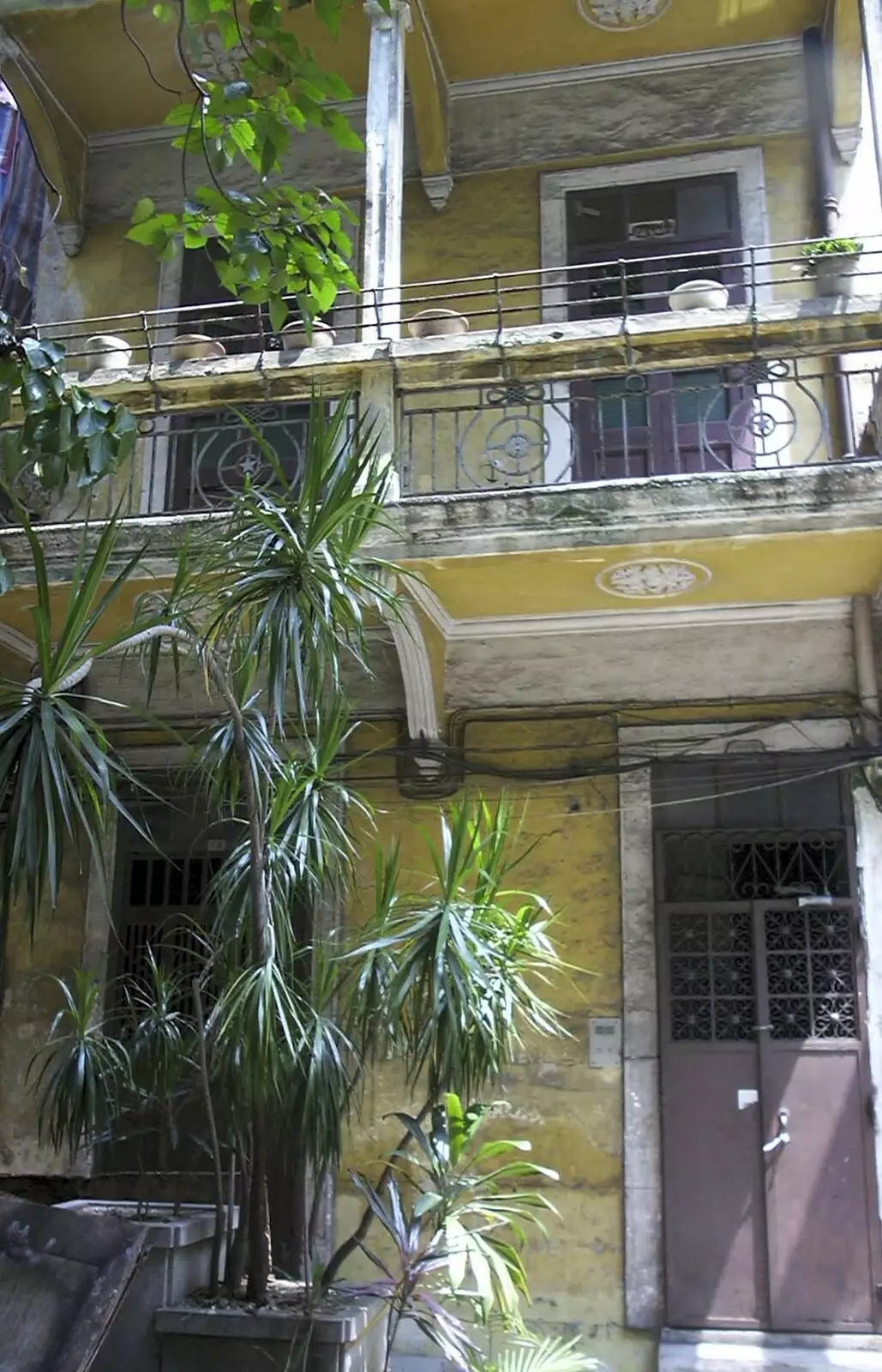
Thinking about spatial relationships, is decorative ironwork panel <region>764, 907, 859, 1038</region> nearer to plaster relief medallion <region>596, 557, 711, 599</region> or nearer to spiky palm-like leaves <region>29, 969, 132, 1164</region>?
plaster relief medallion <region>596, 557, 711, 599</region>

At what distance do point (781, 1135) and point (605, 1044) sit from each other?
35.7 inches

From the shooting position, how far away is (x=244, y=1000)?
3.90 metres

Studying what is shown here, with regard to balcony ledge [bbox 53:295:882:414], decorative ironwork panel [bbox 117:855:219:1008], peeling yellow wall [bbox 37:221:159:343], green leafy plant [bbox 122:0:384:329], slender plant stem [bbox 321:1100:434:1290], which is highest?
peeling yellow wall [bbox 37:221:159:343]

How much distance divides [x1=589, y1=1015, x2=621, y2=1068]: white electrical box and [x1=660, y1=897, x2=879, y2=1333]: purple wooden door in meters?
0.23

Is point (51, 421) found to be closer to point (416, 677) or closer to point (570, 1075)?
point (416, 677)

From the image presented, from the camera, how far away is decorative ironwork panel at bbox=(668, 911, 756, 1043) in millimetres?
6031

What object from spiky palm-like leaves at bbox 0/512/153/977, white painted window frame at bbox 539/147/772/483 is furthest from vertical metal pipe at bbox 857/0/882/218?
spiky palm-like leaves at bbox 0/512/153/977

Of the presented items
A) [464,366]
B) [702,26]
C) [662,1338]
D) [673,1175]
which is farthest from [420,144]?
[662,1338]

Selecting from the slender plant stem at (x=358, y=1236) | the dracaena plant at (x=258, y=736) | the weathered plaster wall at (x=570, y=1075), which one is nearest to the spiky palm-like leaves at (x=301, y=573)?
the dracaena plant at (x=258, y=736)

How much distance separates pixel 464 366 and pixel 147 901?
3.40m

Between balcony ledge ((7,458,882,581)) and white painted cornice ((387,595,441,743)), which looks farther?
white painted cornice ((387,595,441,743))

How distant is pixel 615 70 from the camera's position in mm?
7195

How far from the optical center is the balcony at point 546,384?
530 cm

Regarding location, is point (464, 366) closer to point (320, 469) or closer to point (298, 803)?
point (320, 469)
